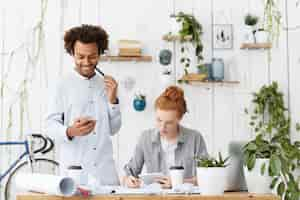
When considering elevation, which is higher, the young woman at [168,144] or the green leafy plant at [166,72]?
the green leafy plant at [166,72]

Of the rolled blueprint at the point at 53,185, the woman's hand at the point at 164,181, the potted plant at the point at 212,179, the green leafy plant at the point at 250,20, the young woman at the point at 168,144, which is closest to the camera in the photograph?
the rolled blueprint at the point at 53,185

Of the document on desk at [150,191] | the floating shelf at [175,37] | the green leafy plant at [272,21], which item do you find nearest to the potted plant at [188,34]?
the floating shelf at [175,37]

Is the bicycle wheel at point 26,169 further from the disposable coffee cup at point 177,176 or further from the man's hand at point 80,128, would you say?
the disposable coffee cup at point 177,176

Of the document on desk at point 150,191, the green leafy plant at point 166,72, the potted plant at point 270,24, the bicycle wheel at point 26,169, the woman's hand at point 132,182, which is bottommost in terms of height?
the bicycle wheel at point 26,169

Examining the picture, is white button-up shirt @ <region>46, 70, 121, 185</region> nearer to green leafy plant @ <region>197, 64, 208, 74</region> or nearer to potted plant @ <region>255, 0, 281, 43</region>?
green leafy plant @ <region>197, 64, 208, 74</region>

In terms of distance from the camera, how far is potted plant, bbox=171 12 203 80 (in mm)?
4480

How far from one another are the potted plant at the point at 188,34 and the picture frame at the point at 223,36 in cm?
13

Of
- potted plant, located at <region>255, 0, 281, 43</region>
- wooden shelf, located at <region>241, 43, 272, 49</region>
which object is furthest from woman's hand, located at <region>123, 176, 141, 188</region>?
potted plant, located at <region>255, 0, 281, 43</region>

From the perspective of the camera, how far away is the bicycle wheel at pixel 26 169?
173 inches

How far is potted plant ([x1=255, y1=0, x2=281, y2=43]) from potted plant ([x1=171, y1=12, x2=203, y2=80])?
1.60 ft

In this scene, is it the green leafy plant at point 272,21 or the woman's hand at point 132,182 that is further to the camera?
the green leafy plant at point 272,21

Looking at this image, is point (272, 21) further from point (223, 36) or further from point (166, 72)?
point (166, 72)

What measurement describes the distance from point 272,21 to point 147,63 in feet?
3.65

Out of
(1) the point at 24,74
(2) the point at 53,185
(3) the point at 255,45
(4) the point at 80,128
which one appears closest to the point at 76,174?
(2) the point at 53,185
